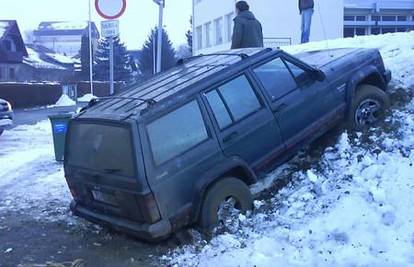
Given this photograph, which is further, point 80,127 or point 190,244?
point 80,127

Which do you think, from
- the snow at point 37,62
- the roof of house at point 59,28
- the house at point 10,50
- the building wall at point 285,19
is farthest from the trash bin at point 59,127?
the roof of house at point 59,28

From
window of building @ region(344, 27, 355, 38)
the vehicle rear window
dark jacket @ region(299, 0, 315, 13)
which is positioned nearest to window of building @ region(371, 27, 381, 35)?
window of building @ region(344, 27, 355, 38)

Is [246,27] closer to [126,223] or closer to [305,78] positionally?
[305,78]

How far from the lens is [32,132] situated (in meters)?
18.2

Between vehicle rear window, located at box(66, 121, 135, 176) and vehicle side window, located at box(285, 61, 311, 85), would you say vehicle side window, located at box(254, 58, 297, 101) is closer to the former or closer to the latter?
vehicle side window, located at box(285, 61, 311, 85)

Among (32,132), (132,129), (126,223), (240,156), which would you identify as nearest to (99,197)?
(126,223)

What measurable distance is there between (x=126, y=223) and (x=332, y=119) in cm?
294

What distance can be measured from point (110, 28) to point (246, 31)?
2.30 m

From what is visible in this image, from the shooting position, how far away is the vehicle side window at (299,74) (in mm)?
7395

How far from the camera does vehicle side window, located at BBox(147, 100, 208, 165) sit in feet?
19.6

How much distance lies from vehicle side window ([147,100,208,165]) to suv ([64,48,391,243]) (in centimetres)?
1

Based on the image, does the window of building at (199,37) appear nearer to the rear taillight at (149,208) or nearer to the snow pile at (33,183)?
the snow pile at (33,183)

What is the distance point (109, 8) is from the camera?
10070 mm

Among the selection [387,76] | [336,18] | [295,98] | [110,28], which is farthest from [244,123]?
[336,18]
